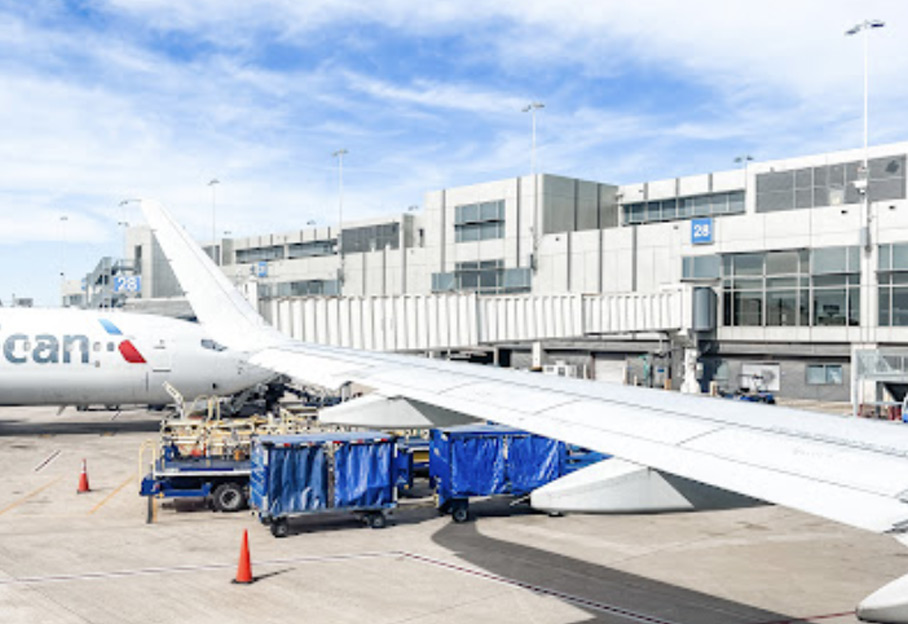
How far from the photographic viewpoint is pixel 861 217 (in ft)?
170

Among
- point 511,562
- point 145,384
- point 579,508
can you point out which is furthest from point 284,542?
point 145,384

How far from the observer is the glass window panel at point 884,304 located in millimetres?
51031

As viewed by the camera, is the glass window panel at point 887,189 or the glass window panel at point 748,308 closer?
the glass window panel at point 748,308

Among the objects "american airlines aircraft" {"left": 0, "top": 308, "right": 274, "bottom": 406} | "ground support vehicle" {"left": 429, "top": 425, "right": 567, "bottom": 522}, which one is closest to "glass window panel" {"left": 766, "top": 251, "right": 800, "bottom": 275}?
"american airlines aircraft" {"left": 0, "top": 308, "right": 274, "bottom": 406}

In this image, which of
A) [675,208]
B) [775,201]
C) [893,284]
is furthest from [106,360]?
[675,208]

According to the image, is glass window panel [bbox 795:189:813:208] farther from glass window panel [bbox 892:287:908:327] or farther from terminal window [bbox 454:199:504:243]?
terminal window [bbox 454:199:504:243]

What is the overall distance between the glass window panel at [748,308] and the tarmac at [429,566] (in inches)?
1385

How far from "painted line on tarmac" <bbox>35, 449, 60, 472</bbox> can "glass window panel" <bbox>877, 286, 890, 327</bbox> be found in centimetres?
4525

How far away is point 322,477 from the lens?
21.6 m

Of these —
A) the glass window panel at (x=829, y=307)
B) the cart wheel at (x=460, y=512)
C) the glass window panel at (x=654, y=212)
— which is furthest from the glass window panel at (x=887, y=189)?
the cart wheel at (x=460, y=512)

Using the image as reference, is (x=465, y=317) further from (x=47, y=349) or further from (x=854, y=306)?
(x=854, y=306)

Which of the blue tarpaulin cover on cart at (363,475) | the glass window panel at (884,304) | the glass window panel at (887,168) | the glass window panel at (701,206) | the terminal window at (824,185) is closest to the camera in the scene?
the blue tarpaulin cover on cart at (363,475)

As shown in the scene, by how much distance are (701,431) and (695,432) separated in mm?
57

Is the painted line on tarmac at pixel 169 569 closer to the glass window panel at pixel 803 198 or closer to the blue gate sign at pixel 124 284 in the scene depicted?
the glass window panel at pixel 803 198
